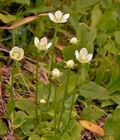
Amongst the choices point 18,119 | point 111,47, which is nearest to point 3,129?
point 18,119

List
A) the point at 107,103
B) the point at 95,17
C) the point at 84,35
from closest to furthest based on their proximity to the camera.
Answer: the point at 107,103 < the point at 84,35 < the point at 95,17

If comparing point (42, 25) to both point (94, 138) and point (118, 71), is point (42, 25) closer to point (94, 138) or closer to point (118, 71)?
point (118, 71)

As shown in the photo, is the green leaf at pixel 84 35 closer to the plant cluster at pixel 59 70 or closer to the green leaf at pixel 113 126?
the plant cluster at pixel 59 70

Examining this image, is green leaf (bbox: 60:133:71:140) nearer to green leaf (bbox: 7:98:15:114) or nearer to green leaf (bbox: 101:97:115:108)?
green leaf (bbox: 7:98:15:114)

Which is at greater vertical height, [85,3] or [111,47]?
[85,3]

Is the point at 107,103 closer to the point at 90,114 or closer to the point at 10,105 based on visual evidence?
the point at 90,114

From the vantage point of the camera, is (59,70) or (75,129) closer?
(75,129)
